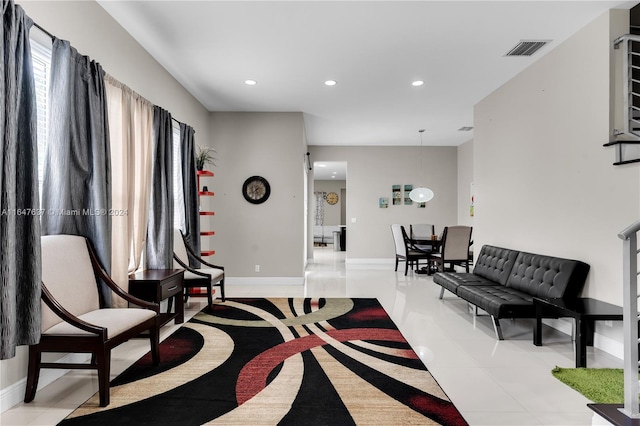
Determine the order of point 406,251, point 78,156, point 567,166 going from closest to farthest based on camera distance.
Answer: point 78,156, point 567,166, point 406,251

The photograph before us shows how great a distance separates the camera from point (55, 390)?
7.91 ft

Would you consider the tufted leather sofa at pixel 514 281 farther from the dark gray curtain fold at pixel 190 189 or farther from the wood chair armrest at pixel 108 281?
the dark gray curtain fold at pixel 190 189

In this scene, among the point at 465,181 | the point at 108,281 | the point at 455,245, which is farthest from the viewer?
the point at 465,181

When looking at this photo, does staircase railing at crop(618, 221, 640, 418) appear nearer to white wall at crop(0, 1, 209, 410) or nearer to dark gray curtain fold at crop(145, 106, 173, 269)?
Result: white wall at crop(0, 1, 209, 410)

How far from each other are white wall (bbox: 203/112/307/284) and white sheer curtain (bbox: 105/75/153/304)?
7.71 ft

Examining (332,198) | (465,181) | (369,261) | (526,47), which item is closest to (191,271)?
(526,47)

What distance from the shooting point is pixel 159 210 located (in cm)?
404

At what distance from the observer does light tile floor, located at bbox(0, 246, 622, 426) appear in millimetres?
2105

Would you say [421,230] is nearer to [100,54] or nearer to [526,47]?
[526,47]

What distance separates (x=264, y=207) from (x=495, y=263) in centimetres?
374

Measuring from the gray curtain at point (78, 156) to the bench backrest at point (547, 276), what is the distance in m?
4.04

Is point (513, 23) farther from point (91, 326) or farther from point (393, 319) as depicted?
point (91, 326)

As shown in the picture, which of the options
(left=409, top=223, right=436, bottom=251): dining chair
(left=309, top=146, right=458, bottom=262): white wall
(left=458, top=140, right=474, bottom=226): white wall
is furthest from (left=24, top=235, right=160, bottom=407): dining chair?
(left=458, top=140, right=474, bottom=226): white wall

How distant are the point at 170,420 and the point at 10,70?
2.22 meters
